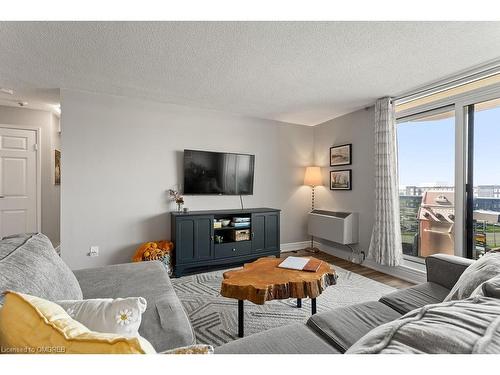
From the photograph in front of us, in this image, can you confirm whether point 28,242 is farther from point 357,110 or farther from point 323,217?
point 357,110

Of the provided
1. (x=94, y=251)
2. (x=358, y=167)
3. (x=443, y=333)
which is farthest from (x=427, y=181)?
(x=94, y=251)

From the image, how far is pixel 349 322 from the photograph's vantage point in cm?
124

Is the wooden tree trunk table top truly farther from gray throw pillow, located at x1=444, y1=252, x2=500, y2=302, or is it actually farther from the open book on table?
gray throw pillow, located at x1=444, y1=252, x2=500, y2=302

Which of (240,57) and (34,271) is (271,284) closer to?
(34,271)

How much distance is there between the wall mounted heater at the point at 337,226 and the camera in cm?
371

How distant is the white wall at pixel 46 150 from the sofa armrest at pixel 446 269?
514 cm

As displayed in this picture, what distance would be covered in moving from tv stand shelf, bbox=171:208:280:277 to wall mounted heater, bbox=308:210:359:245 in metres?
0.83

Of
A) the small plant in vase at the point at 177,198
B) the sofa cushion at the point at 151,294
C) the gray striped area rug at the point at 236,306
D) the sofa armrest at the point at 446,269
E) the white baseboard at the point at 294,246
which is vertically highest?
the small plant in vase at the point at 177,198

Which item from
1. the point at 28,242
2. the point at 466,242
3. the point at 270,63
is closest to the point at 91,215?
the point at 28,242

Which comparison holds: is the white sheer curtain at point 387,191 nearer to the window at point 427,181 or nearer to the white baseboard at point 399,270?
the white baseboard at point 399,270

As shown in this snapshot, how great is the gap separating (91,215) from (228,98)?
234cm

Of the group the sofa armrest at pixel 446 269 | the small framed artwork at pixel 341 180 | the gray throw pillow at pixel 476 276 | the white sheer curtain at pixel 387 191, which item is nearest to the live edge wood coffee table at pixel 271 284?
the sofa armrest at pixel 446 269

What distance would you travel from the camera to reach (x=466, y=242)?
2.67 meters

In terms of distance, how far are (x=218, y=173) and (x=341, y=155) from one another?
6.60ft
